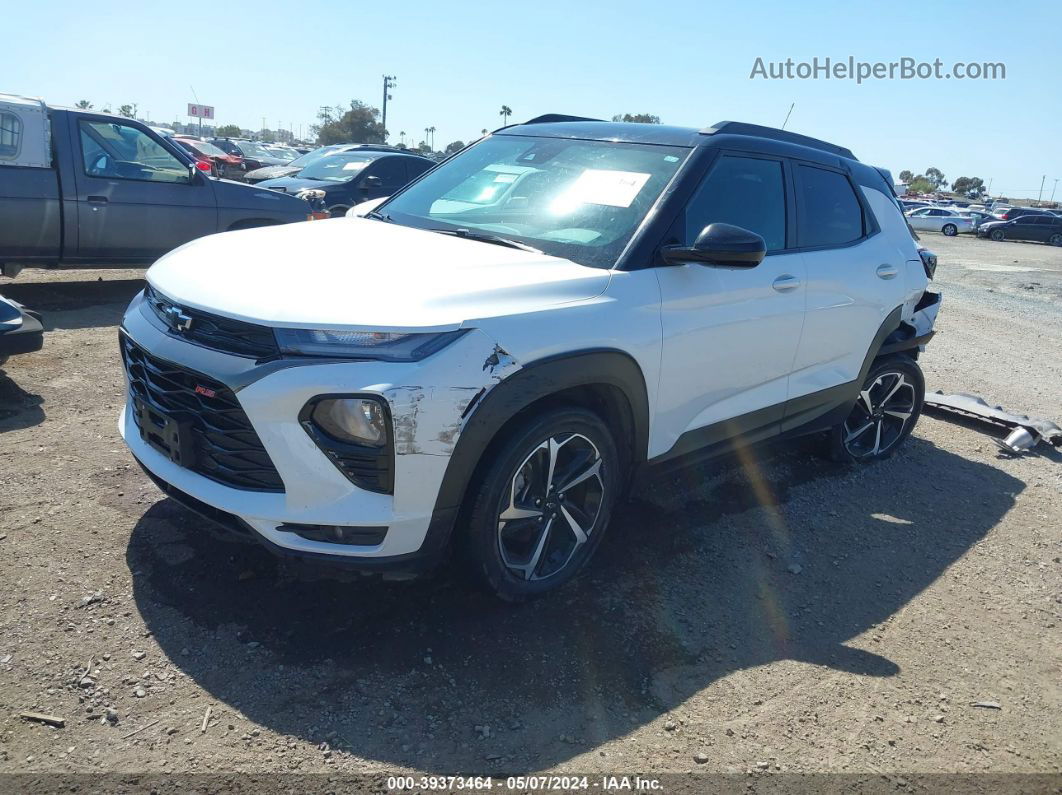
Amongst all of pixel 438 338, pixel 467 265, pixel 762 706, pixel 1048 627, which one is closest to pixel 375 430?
pixel 438 338

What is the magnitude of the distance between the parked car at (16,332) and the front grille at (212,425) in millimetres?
2476

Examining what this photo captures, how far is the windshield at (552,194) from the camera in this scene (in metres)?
3.53

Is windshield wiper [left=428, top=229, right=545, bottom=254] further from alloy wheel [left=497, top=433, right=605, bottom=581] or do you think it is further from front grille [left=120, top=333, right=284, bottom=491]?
front grille [left=120, top=333, right=284, bottom=491]

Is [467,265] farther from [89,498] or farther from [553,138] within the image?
[89,498]

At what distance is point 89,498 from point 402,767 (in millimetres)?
2285

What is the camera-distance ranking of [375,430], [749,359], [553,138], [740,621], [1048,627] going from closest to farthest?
[375,430] → [740,621] → [1048,627] → [749,359] → [553,138]

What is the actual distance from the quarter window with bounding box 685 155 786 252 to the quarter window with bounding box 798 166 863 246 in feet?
0.68

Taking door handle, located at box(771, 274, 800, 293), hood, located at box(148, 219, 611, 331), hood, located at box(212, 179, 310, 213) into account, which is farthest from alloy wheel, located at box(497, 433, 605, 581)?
hood, located at box(212, 179, 310, 213)

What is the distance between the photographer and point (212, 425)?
9.31 feet

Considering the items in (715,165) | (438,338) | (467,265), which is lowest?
(438,338)

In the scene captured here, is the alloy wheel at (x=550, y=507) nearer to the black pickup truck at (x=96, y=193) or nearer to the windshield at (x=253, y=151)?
the black pickup truck at (x=96, y=193)

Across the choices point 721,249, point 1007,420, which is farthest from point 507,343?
point 1007,420

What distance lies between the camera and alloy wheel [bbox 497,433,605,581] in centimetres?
315

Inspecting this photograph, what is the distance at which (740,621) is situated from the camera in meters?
3.44
